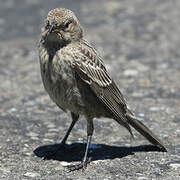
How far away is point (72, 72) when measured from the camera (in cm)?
566

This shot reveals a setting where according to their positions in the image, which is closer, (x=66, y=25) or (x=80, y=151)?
(x=66, y=25)

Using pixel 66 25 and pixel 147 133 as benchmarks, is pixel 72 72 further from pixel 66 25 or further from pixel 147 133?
pixel 147 133

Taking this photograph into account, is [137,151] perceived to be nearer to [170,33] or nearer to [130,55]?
[130,55]

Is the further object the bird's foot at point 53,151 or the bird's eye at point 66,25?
the bird's foot at point 53,151

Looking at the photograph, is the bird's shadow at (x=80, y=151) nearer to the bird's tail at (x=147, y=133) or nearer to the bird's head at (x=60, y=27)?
the bird's tail at (x=147, y=133)

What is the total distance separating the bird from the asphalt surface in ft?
1.69

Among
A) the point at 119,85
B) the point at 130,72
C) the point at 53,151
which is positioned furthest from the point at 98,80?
the point at 130,72

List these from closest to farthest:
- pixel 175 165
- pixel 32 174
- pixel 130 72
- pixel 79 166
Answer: pixel 32 174 < pixel 79 166 < pixel 175 165 < pixel 130 72

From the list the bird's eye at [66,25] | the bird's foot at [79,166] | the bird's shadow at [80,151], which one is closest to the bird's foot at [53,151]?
the bird's shadow at [80,151]

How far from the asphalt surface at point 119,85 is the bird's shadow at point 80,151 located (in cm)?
1

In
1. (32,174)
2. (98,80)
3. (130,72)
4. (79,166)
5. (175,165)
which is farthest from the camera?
(130,72)

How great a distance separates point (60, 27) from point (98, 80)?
78 cm

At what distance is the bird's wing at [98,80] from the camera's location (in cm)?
576

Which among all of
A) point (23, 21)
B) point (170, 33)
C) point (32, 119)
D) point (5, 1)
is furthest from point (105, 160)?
point (5, 1)
